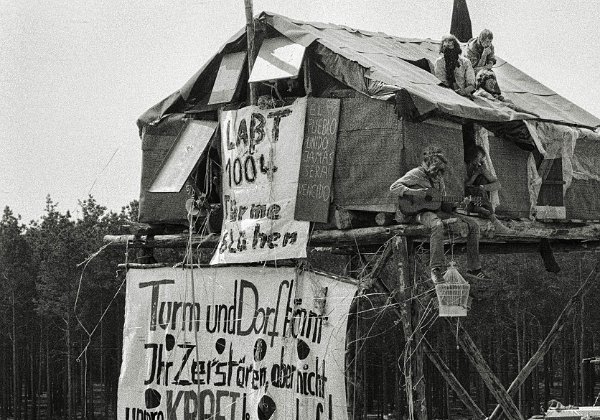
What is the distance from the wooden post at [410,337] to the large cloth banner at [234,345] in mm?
643

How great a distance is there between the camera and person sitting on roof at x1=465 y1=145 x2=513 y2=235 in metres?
13.7

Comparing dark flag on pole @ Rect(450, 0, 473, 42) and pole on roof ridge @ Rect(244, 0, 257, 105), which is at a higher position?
dark flag on pole @ Rect(450, 0, 473, 42)

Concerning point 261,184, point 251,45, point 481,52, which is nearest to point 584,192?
point 481,52

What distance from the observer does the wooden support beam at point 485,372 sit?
1341cm

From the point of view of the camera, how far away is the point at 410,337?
1271 cm

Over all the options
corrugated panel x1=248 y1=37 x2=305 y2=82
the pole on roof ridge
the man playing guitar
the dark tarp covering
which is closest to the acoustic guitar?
the man playing guitar

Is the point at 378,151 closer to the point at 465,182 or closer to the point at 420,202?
the point at 420,202

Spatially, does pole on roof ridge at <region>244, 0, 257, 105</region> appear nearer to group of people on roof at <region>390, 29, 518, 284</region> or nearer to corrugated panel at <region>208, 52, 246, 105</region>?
corrugated panel at <region>208, 52, 246, 105</region>

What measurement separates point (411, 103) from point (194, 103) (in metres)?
3.70

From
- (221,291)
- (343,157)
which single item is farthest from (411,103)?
(221,291)

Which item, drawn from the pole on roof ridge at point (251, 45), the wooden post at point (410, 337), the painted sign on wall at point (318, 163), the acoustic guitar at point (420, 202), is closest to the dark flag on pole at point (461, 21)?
the pole on roof ridge at point (251, 45)

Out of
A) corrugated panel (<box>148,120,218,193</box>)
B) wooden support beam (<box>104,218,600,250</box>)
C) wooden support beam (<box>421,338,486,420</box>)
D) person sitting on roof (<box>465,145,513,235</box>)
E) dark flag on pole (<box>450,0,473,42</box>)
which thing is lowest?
wooden support beam (<box>421,338,486,420</box>)

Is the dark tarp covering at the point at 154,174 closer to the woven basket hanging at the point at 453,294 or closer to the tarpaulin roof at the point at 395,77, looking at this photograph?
the tarpaulin roof at the point at 395,77

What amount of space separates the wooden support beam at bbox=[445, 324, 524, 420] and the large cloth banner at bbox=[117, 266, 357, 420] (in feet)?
4.33
